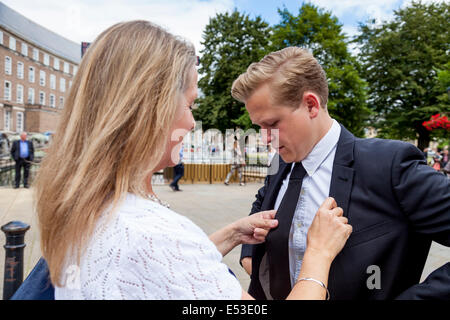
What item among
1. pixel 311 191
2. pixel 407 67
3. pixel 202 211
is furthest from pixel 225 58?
pixel 311 191

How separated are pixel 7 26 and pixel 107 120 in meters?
58.5

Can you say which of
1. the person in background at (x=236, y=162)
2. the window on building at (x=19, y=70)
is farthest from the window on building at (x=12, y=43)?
the person in background at (x=236, y=162)

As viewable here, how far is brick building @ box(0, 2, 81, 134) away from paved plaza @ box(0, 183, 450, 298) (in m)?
40.0

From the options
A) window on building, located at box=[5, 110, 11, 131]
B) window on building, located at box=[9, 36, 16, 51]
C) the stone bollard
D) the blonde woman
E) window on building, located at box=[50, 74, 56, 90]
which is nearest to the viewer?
the blonde woman

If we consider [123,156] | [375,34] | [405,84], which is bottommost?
[123,156]

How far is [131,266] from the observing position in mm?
801

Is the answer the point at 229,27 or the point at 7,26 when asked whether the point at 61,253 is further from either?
the point at 7,26

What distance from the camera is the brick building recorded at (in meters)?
48.9

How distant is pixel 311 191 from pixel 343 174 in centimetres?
21

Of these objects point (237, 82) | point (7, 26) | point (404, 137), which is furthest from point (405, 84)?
point (7, 26)

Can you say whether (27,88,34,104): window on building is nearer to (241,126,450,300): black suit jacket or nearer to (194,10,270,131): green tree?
(194,10,270,131): green tree

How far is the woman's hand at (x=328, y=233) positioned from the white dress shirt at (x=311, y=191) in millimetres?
358

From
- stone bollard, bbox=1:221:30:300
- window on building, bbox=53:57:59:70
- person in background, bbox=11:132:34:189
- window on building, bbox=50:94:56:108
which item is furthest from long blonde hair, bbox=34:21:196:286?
window on building, bbox=53:57:59:70

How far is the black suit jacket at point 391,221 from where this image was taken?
1307mm
